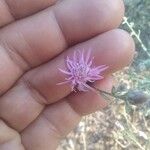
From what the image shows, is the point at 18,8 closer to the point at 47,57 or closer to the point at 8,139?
the point at 47,57

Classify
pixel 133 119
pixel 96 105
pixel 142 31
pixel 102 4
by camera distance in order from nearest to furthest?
pixel 102 4, pixel 96 105, pixel 133 119, pixel 142 31

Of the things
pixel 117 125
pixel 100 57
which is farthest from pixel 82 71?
pixel 117 125

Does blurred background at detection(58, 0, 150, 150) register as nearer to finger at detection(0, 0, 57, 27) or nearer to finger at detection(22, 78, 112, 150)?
finger at detection(22, 78, 112, 150)

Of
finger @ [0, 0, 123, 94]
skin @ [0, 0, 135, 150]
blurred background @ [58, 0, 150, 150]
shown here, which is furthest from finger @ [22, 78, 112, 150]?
blurred background @ [58, 0, 150, 150]

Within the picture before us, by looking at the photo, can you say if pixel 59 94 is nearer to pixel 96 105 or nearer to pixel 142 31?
pixel 96 105

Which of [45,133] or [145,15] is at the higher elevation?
[45,133]

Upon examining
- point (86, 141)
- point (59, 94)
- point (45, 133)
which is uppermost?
point (59, 94)

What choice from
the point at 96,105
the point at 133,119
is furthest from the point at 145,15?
the point at 96,105
